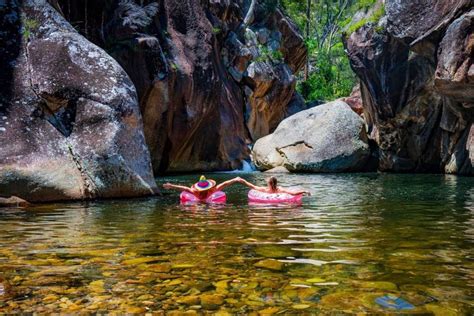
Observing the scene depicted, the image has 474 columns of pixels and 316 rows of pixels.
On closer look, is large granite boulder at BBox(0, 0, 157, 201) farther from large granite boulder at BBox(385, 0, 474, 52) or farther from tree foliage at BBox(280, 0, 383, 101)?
tree foliage at BBox(280, 0, 383, 101)

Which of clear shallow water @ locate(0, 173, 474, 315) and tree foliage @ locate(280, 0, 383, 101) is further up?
tree foliage @ locate(280, 0, 383, 101)

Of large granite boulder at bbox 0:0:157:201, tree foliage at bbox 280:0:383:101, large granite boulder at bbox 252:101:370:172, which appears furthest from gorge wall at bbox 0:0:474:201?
tree foliage at bbox 280:0:383:101

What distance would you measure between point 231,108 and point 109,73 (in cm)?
1947

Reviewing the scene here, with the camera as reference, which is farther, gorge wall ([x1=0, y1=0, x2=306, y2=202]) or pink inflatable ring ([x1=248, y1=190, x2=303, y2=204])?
gorge wall ([x1=0, y1=0, x2=306, y2=202])

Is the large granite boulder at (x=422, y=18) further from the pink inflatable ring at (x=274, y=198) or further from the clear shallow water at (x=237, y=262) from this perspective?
the clear shallow water at (x=237, y=262)

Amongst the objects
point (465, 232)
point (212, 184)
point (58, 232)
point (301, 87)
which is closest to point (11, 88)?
point (212, 184)

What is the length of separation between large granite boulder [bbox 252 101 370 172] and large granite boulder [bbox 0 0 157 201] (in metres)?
15.0

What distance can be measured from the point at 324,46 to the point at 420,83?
2898 cm

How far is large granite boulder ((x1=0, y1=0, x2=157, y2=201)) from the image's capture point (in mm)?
10594

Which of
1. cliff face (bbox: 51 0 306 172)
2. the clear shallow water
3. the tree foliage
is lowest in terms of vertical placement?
the clear shallow water

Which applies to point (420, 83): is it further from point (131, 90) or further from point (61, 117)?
point (61, 117)

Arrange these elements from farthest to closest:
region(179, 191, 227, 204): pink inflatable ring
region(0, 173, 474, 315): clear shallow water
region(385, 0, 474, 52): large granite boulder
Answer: region(385, 0, 474, 52): large granite boulder, region(179, 191, 227, 204): pink inflatable ring, region(0, 173, 474, 315): clear shallow water

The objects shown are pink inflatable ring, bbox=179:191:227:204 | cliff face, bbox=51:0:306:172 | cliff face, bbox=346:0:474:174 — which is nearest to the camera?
pink inflatable ring, bbox=179:191:227:204

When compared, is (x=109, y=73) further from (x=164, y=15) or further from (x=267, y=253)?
(x=164, y=15)
